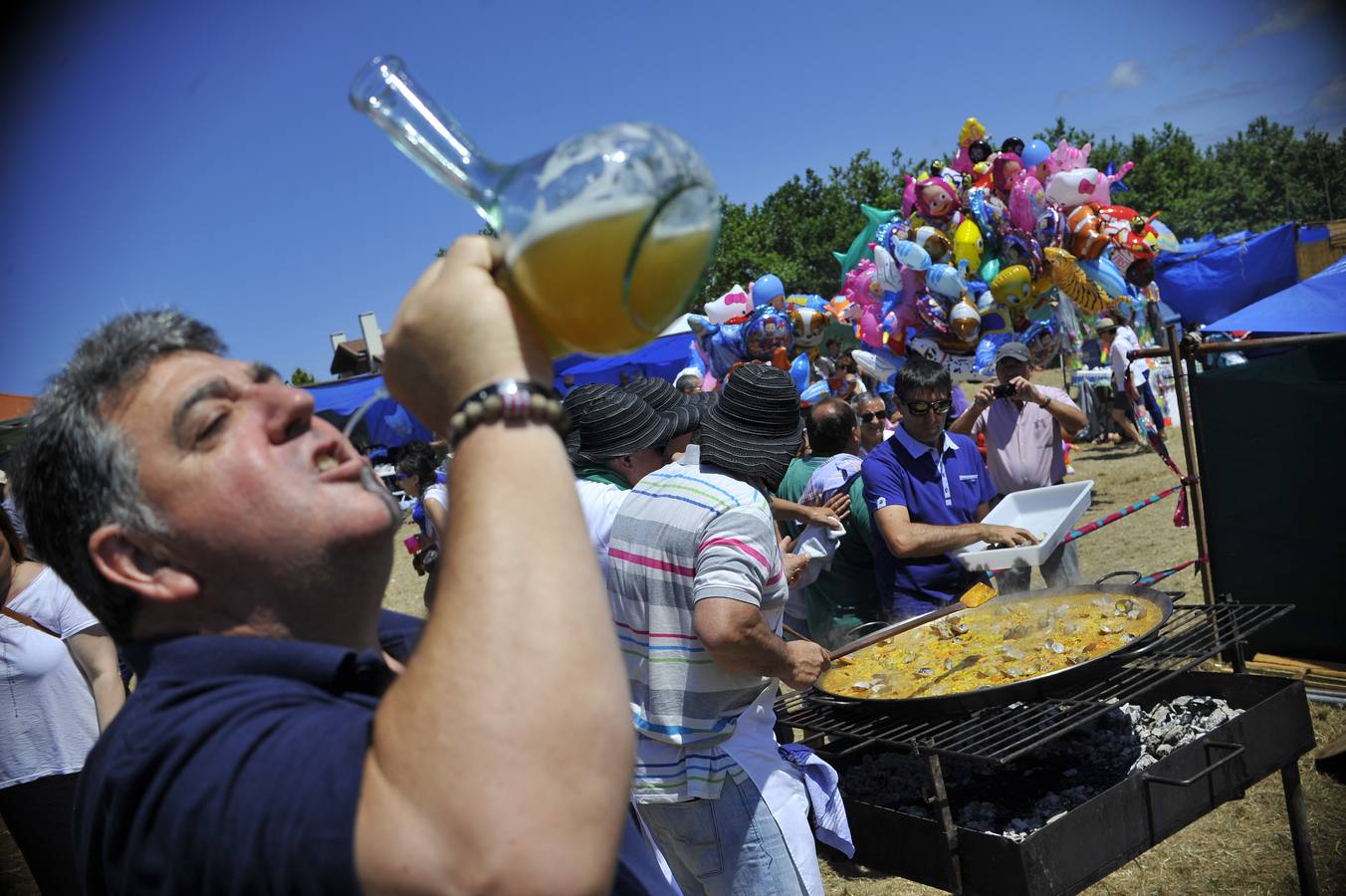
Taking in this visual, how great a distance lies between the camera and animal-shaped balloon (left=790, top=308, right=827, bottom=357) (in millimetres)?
9562

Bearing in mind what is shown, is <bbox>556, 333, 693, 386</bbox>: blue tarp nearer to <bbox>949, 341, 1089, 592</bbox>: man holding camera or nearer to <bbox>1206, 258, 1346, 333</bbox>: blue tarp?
<bbox>949, 341, 1089, 592</bbox>: man holding camera

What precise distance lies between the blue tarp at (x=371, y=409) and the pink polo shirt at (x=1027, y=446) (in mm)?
10285

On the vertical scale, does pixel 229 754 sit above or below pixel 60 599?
above

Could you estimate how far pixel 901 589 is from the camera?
13.7 ft

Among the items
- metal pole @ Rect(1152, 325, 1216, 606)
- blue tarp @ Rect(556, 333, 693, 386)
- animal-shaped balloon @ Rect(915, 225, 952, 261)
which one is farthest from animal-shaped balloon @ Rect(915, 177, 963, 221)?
blue tarp @ Rect(556, 333, 693, 386)

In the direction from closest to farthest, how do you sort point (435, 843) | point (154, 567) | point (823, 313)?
point (435, 843) < point (154, 567) < point (823, 313)

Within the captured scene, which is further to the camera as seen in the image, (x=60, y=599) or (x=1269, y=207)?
(x=1269, y=207)

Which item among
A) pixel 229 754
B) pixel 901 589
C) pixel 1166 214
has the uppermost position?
pixel 1166 214

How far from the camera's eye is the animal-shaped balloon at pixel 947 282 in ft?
25.9

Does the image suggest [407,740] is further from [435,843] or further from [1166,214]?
[1166,214]

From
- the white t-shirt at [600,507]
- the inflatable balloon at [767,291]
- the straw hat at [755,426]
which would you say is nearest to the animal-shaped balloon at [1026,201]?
the inflatable balloon at [767,291]

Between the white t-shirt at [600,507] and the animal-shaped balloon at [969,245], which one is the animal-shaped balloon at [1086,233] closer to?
the animal-shaped balloon at [969,245]

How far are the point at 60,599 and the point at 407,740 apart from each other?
11.4ft

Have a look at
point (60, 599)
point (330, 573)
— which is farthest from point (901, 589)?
point (330, 573)
